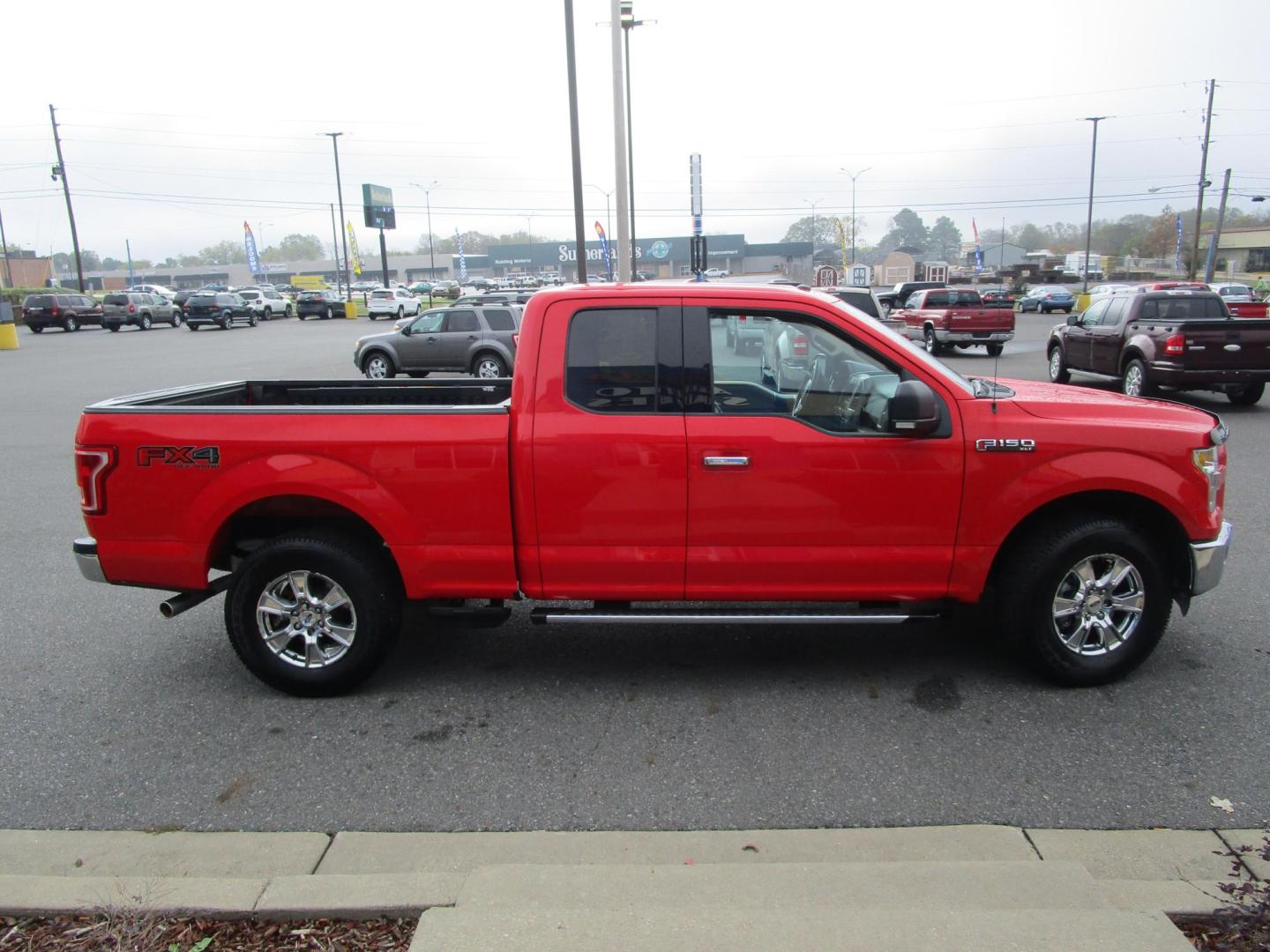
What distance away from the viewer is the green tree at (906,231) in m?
165

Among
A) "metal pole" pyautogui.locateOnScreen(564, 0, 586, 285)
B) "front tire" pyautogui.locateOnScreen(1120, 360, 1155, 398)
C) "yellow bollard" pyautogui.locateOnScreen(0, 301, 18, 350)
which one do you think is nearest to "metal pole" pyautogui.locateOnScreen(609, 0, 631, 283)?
"metal pole" pyautogui.locateOnScreen(564, 0, 586, 285)

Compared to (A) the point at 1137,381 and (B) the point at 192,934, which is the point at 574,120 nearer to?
(A) the point at 1137,381

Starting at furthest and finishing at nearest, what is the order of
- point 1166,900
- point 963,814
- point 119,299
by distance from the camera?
point 119,299, point 963,814, point 1166,900

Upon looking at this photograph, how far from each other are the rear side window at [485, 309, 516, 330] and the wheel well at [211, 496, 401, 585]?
52.4ft

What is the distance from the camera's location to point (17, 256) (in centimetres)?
11219

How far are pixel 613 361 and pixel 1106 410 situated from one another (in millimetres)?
2353

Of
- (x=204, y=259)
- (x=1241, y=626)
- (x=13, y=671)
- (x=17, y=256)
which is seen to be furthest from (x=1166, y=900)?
(x=204, y=259)

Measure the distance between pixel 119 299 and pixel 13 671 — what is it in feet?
158

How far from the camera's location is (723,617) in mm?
4285

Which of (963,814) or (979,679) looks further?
(979,679)

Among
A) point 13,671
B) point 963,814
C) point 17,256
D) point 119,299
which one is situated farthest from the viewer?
point 17,256

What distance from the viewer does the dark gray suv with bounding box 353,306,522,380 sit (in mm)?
20125

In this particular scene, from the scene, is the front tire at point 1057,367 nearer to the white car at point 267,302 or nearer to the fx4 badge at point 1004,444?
the fx4 badge at point 1004,444

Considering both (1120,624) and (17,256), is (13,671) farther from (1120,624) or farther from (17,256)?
(17,256)
